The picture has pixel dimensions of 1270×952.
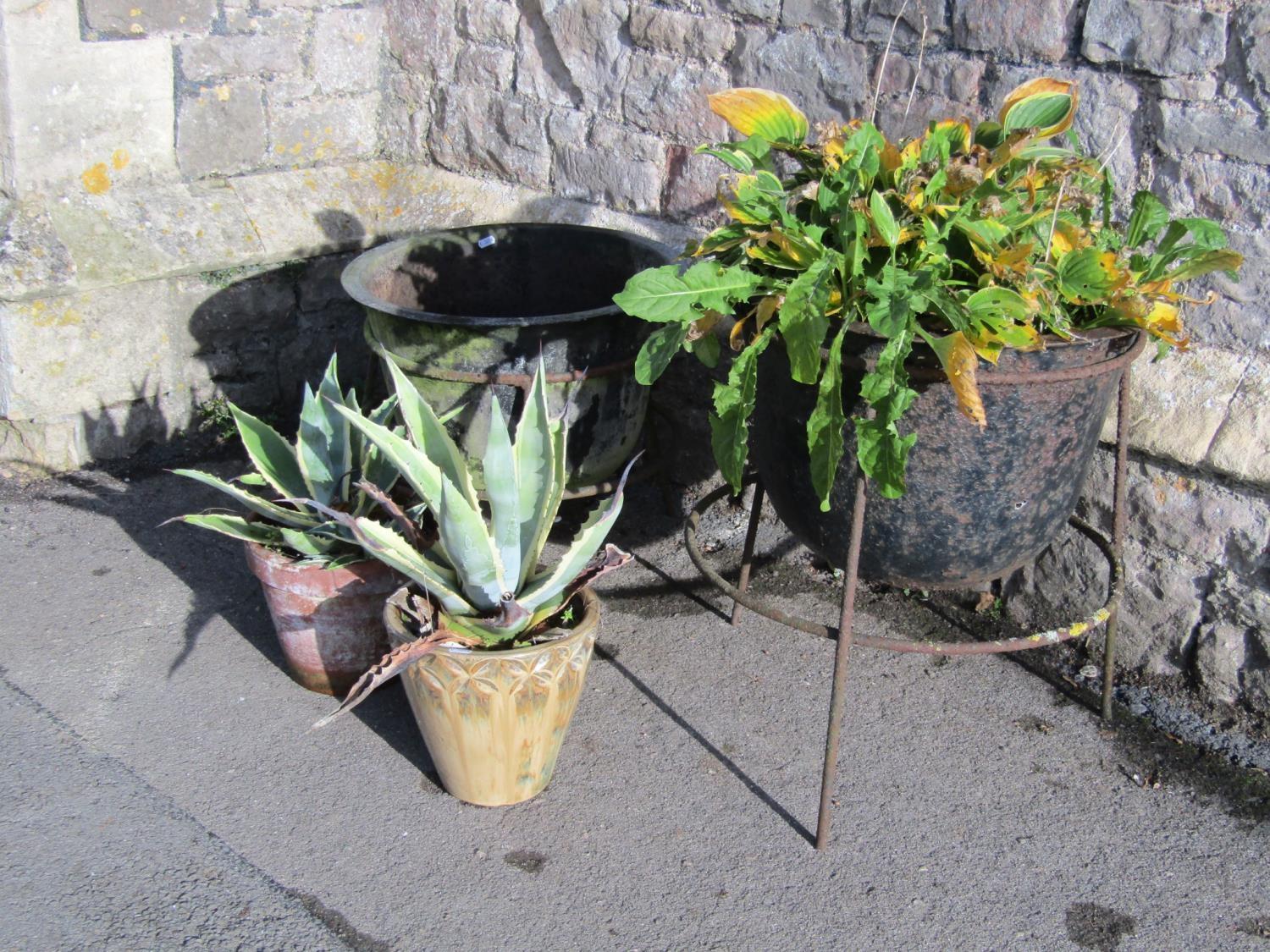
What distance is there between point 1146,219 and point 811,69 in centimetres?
110

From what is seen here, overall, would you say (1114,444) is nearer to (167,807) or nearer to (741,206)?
(741,206)

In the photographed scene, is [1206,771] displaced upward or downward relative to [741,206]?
downward

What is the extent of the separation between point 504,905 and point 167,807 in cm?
82

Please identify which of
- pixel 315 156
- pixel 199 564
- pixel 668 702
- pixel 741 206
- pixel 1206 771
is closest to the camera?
pixel 741 206

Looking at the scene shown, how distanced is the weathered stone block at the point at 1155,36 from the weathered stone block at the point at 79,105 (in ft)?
9.02

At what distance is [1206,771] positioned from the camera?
2.84m

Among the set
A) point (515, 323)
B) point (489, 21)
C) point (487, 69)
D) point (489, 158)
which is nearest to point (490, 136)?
point (489, 158)

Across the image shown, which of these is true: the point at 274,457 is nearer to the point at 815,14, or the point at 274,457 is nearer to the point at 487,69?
the point at 487,69

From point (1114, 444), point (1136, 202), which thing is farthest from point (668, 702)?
point (1136, 202)

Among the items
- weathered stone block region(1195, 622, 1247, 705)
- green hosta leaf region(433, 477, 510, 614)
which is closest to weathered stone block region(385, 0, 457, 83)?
green hosta leaf region(433, 477, 510, 614)

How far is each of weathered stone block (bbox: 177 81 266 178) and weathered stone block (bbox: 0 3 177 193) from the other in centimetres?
5

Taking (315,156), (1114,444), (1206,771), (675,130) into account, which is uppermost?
(675,130)

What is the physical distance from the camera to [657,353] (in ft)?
7.88

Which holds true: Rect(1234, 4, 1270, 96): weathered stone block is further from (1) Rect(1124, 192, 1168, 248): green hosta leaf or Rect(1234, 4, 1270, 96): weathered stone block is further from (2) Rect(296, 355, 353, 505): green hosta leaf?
(2) Rect(296, 355, 353, 505): green hosta leaf
